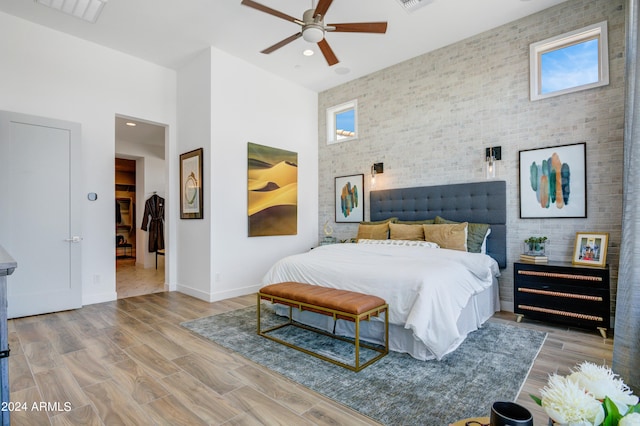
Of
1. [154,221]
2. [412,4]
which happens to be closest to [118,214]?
[154,221]

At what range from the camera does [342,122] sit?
6.32m

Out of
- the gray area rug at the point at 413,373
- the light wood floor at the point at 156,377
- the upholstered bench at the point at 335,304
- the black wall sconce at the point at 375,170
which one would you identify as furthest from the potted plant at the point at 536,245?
the black wall sconce at the point at 375,170

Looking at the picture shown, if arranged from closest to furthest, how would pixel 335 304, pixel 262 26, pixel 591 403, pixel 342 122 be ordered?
1. pixel 591 403
2. pixel 335 304
3. pixel 262 26
4. pixel 342 122

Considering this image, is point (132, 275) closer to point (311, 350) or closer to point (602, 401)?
point (311, 350)

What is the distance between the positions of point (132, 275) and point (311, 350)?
568 centimetres

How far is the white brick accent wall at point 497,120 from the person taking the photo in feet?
11.5

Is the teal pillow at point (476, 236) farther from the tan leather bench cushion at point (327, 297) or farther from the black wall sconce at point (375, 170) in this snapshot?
the tan leather bench cushion at point (327, 297)

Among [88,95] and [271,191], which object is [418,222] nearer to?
[271,191]

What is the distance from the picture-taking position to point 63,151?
4.17 metres

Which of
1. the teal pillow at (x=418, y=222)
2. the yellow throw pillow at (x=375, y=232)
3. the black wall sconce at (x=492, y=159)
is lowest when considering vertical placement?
the yellow throw pillow at (x=375, y=232)

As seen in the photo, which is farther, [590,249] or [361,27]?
[590,249]

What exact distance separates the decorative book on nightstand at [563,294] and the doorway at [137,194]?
17.3ft

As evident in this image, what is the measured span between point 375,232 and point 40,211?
173 inches

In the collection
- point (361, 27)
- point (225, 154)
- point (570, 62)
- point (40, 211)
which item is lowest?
point (40, 211)
